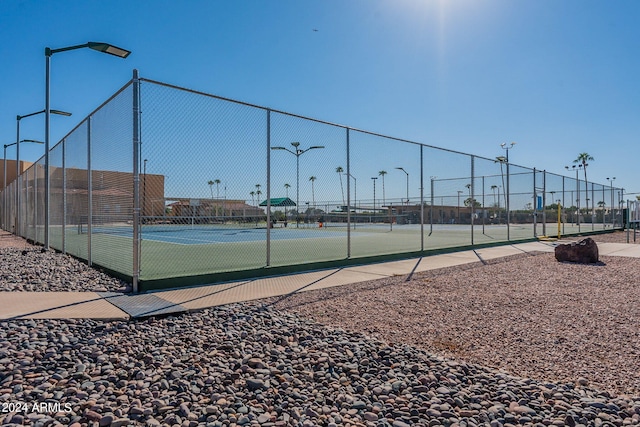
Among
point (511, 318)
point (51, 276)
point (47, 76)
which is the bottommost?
point (511, 318)

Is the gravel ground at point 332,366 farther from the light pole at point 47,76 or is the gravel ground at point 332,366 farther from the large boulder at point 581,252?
the light pole at point 47,76

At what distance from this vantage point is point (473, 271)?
7535mm

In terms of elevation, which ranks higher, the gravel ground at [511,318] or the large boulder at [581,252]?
the large boulder at [581,252]

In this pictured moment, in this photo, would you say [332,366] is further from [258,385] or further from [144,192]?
[144,192]

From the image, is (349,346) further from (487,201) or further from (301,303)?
(487,201)

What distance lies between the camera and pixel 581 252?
29.4ft

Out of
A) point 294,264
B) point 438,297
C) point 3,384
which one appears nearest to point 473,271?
point 438,297

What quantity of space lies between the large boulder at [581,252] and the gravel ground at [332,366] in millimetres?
4633

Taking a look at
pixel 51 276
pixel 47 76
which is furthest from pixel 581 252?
pixel 47 76

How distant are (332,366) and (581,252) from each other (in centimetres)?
827

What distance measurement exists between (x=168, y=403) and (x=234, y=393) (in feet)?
1.25

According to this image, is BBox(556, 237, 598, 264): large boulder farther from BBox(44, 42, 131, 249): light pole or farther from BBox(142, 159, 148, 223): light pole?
BBox(44, 42, 131, 249): light pole

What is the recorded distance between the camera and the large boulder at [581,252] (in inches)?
350

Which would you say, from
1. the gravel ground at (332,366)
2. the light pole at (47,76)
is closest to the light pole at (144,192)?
the gravel ground at (332,366)
